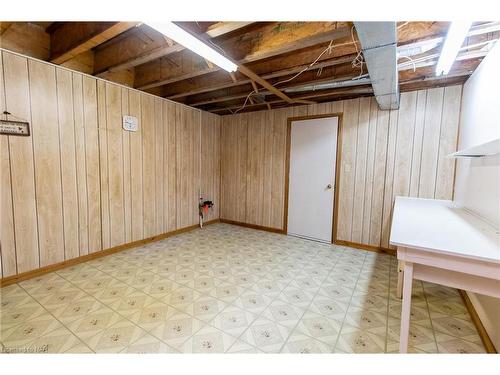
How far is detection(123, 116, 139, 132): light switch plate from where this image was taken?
334cm

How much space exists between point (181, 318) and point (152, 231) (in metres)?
2.23

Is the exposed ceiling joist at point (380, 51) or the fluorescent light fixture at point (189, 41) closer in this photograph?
the exposed ceiling joist at point (380, 51)

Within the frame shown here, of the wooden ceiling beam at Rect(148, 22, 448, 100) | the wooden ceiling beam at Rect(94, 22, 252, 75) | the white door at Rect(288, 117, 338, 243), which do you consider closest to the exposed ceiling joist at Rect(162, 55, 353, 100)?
the wooden ceiling beam at Rect(148, 22, 448, 100)

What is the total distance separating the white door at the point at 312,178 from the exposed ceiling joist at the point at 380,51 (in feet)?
4.46

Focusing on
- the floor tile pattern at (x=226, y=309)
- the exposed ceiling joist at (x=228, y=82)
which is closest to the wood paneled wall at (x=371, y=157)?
the floor tile pattern at (x=226, y=309)

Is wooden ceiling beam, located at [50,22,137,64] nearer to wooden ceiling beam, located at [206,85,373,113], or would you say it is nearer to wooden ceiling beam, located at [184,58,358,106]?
wooden ceiling beam, located at [184,58,358,106]

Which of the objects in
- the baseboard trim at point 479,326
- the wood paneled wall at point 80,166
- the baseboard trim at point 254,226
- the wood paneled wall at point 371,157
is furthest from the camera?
the baseboard trim at point 254,226

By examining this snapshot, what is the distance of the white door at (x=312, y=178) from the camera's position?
12.7ft

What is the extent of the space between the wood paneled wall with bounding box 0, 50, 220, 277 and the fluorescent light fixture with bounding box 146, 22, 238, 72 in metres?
1.83

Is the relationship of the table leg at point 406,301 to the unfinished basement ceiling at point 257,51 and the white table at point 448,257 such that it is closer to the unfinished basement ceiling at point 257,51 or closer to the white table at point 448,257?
the white table at point 448,257

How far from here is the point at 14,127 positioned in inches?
92.9

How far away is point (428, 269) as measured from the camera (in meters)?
1.38

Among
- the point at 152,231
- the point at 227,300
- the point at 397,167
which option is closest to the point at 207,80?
the point at 152,231
